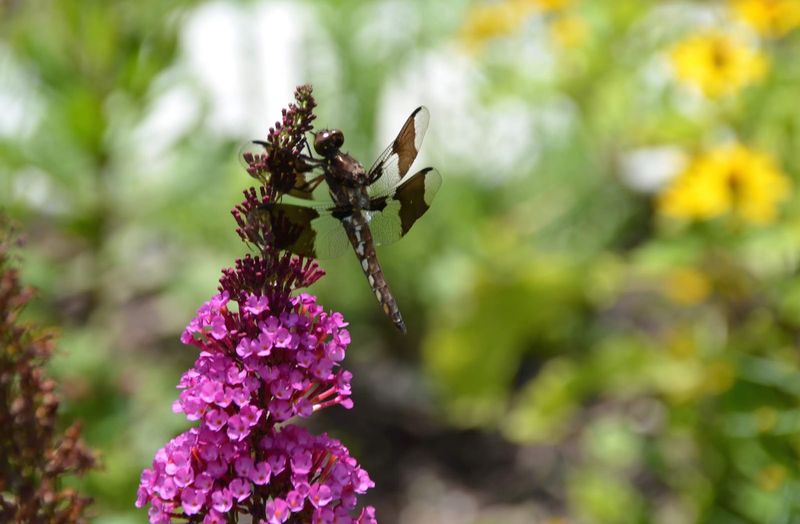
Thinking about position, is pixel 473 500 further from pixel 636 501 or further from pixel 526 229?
pixel 526 229

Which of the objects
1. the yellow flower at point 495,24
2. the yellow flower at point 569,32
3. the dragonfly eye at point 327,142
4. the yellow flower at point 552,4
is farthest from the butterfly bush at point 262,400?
the yellow flower at point 495,24

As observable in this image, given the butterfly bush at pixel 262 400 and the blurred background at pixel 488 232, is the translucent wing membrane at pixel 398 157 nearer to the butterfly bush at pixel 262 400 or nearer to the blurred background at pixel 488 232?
the butterfly bush at pixel 262 400

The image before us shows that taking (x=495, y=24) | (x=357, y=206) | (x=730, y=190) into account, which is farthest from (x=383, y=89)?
(x=357, y=206)

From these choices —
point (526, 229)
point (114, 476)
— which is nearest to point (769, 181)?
point (526, 229)

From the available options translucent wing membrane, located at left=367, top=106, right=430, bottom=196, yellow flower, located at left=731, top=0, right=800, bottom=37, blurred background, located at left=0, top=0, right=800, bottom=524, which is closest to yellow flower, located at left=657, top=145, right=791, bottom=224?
blurred background, located at left=0, top=0, right=800, bottom=524

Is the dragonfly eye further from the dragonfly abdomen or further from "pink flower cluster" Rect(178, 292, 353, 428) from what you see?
"pink flower cluster" Rect(178, 292, 353, 428)
